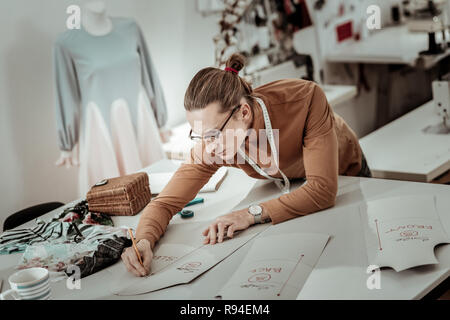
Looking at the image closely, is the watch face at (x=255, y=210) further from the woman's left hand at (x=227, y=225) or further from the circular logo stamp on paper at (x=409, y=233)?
the circular logo stamp on paper at (x=409, y=233)

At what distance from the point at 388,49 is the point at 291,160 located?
2677mm

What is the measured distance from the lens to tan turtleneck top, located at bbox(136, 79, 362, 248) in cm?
193

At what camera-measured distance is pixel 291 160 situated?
6.96ft

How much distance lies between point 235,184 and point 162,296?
87 centimetres

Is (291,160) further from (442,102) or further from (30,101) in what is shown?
(30,101)

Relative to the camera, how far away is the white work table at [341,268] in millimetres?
1450

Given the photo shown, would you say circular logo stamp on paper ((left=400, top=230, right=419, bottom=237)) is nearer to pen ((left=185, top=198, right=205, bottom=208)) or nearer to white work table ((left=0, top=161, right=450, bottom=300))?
white work table ((left=0, top=161, right=450, bottom=300))

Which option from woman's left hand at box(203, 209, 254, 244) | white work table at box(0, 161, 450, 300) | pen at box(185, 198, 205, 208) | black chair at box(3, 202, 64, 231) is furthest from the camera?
black chair at box(3, 202, 64, 231)

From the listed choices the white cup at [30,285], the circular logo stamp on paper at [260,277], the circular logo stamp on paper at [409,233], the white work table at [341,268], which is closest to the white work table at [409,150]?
the white work table at [341,268]

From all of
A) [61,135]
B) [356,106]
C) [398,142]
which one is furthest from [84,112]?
[356,106]

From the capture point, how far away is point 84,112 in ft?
9.90

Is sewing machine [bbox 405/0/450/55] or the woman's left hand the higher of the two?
sewing machine [bbox 405/0/450/55]

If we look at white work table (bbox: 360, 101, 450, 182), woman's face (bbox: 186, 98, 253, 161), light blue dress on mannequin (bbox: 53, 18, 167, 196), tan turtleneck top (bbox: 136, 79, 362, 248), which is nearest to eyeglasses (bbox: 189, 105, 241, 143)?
woman's face (bbox: 186, 98, 253, 161)

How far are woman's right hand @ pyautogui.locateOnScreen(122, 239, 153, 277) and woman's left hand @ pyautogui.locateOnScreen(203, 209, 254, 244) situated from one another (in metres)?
0.19
